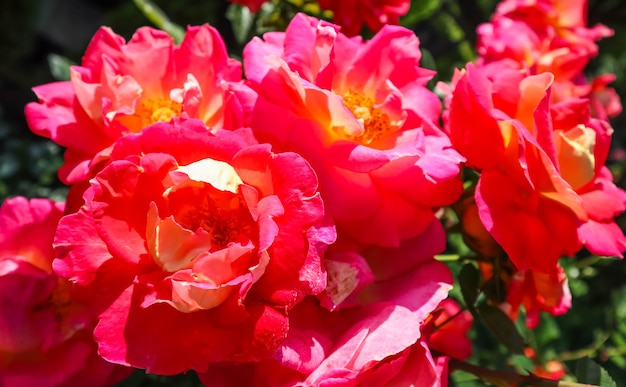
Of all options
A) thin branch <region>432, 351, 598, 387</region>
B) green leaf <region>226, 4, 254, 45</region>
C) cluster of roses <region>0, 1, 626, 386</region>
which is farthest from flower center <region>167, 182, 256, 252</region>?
green leaf <region>226, 4, 254, 45</region>

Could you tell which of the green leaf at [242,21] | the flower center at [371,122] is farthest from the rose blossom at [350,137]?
the green leaf at [242,21]

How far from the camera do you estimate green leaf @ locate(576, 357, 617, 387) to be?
592 mm

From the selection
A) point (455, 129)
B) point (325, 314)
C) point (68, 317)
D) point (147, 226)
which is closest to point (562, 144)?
point (455, 129)

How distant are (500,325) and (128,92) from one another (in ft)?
1.35

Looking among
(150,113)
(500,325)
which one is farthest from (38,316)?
(500,325)

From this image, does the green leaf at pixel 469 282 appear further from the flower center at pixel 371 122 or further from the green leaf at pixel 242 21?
the green leaf at pixel 242 21

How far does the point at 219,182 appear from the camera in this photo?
0.44m

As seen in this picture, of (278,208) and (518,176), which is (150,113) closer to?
(278,208)

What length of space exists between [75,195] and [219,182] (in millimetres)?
160

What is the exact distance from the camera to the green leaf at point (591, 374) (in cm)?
59

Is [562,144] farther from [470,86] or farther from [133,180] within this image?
[133,180]

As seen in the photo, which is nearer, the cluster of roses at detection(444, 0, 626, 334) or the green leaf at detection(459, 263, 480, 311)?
the cluster of roses at detection(444, 0, 626, 334)

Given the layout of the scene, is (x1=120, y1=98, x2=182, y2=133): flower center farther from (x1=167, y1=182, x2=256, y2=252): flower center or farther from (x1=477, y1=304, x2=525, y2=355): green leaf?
(x1=477, y1=304, x2=525, y2=355): green leaf

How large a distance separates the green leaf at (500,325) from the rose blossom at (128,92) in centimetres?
32
